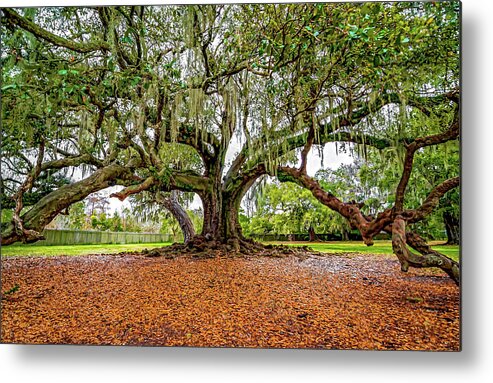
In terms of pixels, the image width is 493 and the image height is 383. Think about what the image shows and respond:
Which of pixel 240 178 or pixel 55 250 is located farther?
pixel 240 178

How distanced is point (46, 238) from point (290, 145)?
1494mm

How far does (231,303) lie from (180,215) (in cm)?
59

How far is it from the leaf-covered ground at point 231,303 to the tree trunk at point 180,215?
0.60 ft

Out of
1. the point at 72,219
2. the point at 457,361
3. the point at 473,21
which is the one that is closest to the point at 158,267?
the point at 72,219

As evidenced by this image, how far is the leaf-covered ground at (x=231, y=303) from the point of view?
1610 mm

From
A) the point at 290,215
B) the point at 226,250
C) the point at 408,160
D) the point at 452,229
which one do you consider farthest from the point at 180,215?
the point at 452,229

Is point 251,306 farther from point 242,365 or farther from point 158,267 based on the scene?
point 158,267

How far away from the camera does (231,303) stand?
171cm

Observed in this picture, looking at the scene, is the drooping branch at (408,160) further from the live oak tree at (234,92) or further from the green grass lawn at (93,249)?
the green grass lawn at (93,249)

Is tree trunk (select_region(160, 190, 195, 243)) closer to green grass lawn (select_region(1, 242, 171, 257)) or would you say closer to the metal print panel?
the metal print panel

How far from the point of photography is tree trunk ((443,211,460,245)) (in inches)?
63.3

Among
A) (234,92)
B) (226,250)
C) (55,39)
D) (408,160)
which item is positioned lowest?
(226,250)

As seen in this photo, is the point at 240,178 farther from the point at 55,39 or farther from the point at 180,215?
the point at 55,39

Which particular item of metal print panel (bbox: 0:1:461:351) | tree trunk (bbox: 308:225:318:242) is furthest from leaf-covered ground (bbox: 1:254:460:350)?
tree trunk (bbox: 308:225:318:242)
